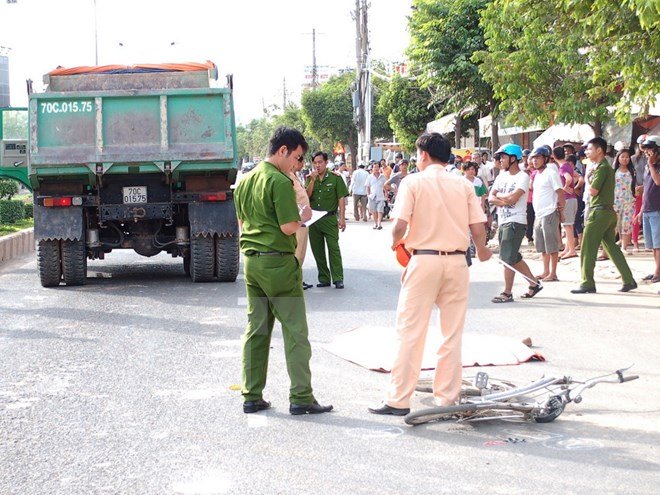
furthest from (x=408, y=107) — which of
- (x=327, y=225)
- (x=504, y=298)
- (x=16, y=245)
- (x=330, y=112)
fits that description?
(x=504, y=298)

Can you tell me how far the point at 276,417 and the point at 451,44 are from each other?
2381 centimetres

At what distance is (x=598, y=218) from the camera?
40.4ft

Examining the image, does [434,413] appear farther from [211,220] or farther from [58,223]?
[58,223]

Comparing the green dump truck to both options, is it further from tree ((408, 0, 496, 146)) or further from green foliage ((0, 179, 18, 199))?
tree ((408, 0, 496, 146))

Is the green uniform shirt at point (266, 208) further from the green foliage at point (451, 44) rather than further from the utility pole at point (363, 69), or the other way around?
the utility pole at point (363, 69)

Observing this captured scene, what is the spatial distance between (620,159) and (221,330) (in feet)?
26.9

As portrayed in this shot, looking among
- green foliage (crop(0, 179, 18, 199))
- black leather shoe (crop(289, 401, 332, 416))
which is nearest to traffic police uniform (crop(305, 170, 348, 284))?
black leather shoe (crop(289, 401, 332, 416))

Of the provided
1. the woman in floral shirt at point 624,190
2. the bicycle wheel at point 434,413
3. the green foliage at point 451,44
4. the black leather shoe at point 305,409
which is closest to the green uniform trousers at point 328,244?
the woman in floral shirt at point 624,190

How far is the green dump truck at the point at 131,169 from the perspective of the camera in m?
13.3

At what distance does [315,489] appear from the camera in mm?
5039

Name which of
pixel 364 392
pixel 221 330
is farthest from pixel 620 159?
pixel 364 392

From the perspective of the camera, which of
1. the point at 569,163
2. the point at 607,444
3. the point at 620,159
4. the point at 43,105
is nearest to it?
the point at 607,444

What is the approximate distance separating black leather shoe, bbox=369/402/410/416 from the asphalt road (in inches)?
4.0

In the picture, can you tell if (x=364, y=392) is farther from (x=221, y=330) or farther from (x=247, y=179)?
(x=221, y=330)
